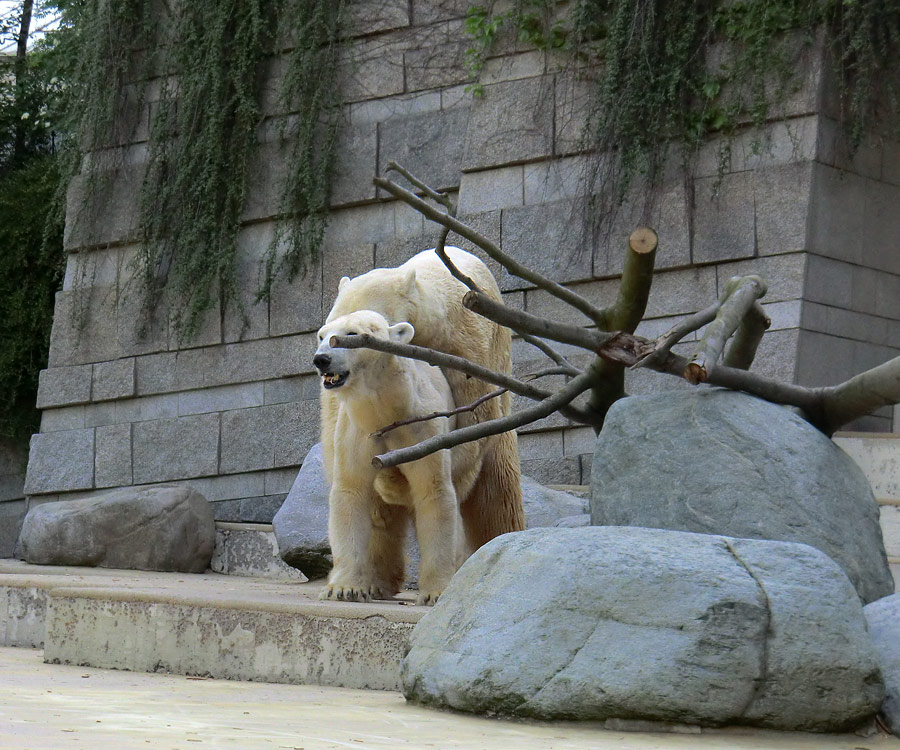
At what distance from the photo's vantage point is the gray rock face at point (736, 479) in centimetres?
409

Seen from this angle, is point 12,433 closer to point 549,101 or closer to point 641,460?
point 549,101

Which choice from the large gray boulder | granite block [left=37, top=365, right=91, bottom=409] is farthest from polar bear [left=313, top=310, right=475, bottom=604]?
granite block [left=37, top=365, right=91, bottom=409]

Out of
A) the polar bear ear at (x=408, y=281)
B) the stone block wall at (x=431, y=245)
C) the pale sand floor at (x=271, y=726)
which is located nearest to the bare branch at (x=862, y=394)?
the pale sand floor at (x=271, y=726)

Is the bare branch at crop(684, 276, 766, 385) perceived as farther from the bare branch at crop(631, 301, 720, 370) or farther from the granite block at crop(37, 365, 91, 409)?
the granite block at crop(37, 365, 91, 409)

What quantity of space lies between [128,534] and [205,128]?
3276 mm

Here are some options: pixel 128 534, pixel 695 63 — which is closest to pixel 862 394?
pixel 695 63

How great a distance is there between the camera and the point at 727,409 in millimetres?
4305

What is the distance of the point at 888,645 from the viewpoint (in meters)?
3.66

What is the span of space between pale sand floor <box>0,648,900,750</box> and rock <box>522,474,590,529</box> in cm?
278

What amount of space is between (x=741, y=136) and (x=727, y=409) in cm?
382

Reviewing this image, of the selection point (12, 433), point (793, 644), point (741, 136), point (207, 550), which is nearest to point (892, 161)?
point (741, 136)

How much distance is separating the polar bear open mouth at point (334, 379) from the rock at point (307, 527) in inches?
82.2

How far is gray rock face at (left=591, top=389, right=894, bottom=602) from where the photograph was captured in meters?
4.09

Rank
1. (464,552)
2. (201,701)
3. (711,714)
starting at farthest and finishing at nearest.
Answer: (464,552), (201,701), (711,714)
